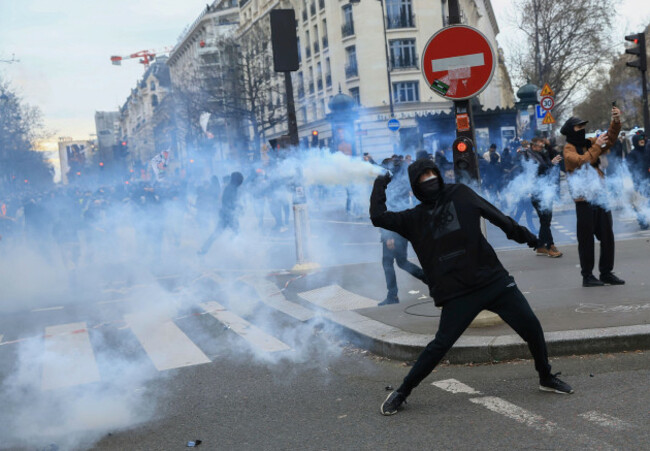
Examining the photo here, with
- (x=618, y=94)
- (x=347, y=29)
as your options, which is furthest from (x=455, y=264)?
(x=618, y=94)

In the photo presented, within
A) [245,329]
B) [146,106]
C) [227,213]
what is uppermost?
[146,106]

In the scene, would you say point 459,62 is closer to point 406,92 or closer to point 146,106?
point 406,92

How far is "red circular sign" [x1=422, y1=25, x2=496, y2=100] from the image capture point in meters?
6.57

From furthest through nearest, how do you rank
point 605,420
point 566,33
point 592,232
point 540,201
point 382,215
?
point 566,33, point 540,201, point 592,232, point 382,215, point 605,420

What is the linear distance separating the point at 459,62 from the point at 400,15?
4423 centimetres

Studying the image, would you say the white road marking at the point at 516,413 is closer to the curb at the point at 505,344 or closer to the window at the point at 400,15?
the curb at the point at 505,344

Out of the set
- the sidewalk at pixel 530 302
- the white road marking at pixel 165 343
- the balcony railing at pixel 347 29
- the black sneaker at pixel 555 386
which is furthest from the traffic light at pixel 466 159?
the balcony railing at pixel 347 29

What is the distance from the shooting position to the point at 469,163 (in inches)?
259

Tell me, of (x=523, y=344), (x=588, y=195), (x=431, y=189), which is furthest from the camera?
(x=588, y=195)

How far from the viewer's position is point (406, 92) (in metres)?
48.4

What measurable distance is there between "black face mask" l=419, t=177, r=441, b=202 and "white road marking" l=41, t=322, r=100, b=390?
334cm

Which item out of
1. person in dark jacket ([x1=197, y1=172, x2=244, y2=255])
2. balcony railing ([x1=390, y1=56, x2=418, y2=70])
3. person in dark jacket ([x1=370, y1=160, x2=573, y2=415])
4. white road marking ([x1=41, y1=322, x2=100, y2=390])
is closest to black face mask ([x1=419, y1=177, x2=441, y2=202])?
person in dark jacket ([x1=370, y1=160, x2=573, y2=415])

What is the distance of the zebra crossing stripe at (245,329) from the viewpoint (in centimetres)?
723

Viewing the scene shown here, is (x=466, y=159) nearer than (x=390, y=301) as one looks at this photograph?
Yes
